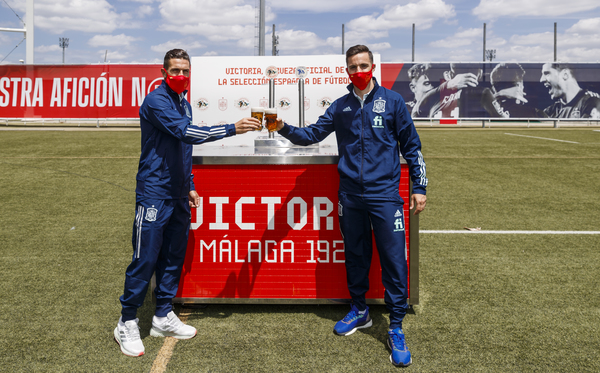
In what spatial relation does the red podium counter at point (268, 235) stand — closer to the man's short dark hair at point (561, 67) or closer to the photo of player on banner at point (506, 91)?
the photo of player on banner at point (506, 91)

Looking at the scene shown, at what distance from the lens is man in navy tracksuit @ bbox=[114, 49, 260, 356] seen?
288 centimetres

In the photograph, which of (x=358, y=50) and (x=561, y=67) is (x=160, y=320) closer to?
(x=358, y=50)

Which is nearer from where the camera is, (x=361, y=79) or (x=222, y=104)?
(x=361, y=79)

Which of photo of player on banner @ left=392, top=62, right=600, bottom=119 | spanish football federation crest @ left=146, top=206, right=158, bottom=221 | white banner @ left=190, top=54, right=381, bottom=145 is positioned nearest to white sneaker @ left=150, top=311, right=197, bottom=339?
spanish football federation crest @ left=146, top=206, right=158, bottom=221

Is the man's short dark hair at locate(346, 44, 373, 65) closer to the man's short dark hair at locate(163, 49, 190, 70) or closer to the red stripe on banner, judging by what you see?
the man's short dark hair at locate(163, 49, 190, 70)

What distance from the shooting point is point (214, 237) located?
11.9ft

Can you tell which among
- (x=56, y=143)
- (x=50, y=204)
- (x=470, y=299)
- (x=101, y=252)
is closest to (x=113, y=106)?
(x=56, y=143)

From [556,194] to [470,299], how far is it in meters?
5.16

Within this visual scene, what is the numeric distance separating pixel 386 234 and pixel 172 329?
1.53m

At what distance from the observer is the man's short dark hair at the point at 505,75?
22844 mm

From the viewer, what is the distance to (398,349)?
290cm

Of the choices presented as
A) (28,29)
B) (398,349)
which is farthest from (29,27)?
(398,349)

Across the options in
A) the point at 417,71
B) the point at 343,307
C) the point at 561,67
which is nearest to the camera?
the point at 343,307

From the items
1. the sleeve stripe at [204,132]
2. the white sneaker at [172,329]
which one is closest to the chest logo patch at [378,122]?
the sleeve stripe at [204,132]
